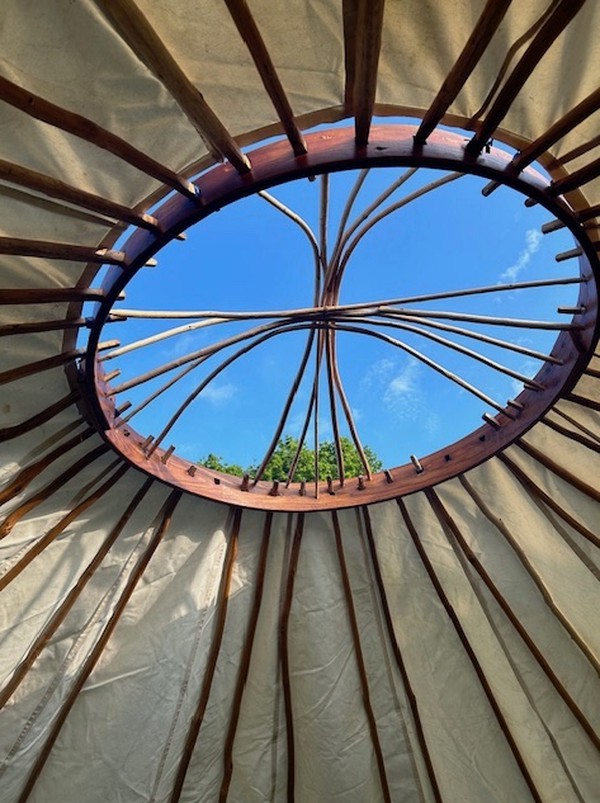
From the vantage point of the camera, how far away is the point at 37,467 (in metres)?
3.69

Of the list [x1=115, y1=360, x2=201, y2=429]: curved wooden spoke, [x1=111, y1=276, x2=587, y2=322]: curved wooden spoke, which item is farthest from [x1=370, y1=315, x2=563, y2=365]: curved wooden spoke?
[x1=115, y1=360, x2=201, y2=429]: curved wooden spoke

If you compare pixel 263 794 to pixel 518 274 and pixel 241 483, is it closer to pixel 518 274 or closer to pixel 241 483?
pixel 241 483

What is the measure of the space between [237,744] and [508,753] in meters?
2.22

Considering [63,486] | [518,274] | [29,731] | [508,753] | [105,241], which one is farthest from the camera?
[518,274]

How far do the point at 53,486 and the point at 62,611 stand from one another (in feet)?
3.24

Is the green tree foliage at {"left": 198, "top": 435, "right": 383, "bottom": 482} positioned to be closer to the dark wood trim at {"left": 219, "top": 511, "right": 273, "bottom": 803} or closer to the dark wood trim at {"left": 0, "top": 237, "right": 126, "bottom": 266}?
the dark wood trim at {"left": 219, "top": 511, "right": 273, "bottom": 803}

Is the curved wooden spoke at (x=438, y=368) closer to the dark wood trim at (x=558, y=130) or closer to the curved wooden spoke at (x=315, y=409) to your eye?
the curved wooden spoke at (x=315, y=409)

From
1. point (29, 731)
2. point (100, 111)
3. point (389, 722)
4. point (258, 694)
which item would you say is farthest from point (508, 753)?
point (100, 111)

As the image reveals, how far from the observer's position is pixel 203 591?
4516mm

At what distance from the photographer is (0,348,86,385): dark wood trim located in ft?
10.9

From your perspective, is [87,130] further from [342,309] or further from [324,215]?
[342,309]

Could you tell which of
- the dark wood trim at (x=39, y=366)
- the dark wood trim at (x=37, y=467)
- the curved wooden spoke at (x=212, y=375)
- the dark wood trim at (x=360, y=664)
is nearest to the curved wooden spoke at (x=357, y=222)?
the curved wooden spoke at (x=212, y=375)

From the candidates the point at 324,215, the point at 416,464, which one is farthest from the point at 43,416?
the point at 416,464

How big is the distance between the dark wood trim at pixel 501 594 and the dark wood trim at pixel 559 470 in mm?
501
